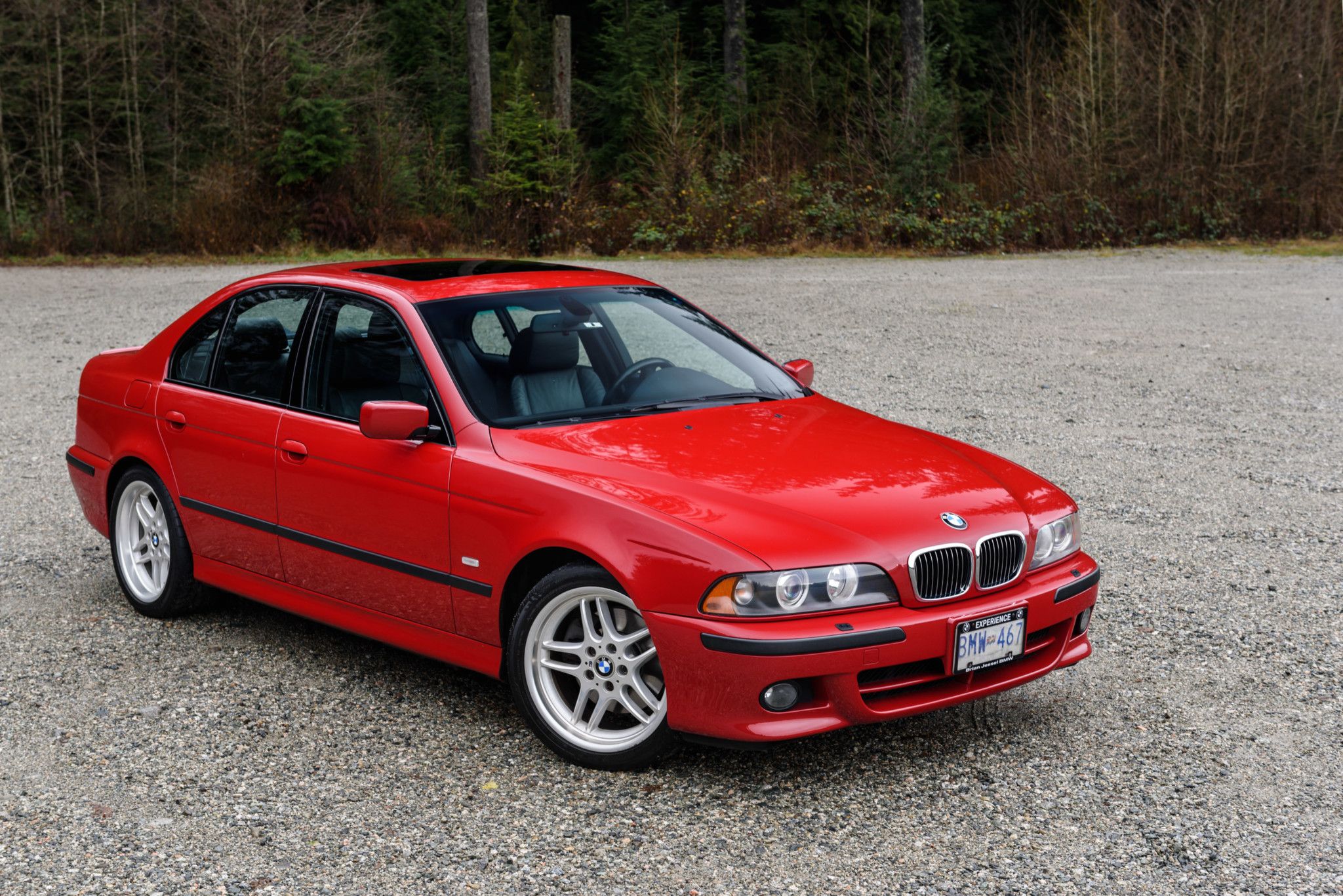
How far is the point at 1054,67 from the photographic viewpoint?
27219mm

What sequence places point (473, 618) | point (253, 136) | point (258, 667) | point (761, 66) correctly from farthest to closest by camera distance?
point (761, 66) → point (253, 136) → point (258, 667) → point (473, 618)

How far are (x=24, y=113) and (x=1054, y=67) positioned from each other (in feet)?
69.5

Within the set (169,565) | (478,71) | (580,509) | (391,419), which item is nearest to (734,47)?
(478,71)

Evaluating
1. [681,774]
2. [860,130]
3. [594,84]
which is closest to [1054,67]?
[860,130]

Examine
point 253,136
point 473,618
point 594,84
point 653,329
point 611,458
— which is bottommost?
point 473,618

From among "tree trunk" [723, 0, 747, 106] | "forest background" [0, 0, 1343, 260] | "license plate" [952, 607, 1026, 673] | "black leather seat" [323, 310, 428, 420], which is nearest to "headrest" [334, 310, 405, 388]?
"black leather seat" [323, 310, 428, 420]

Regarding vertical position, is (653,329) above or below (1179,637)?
above

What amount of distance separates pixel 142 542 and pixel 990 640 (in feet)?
11.8

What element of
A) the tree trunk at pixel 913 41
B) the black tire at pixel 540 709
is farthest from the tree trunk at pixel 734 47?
the black tire at pixel 540 709

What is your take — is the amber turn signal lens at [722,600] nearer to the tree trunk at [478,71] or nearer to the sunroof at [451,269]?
the sunroof at [451,269]

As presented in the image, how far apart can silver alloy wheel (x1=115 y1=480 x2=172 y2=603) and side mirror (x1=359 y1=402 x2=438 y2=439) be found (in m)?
1.64

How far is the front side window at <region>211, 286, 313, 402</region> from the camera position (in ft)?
16.5

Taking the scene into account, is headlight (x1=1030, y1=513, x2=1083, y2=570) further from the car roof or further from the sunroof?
the sunroof

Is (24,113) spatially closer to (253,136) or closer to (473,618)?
(253,136)
